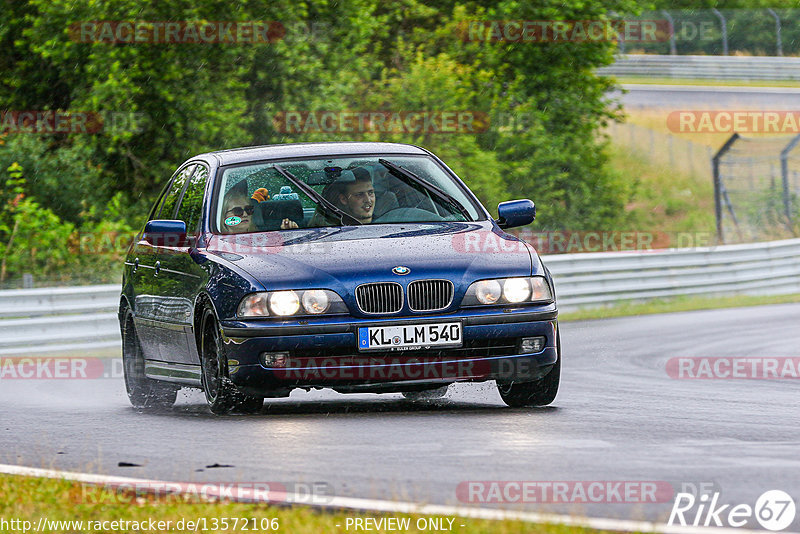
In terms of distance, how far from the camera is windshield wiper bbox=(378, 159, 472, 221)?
394 inches

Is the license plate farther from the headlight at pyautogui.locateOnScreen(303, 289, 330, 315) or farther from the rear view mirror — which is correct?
the rear view mirror

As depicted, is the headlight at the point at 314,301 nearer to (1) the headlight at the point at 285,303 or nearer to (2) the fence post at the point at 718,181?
(1) the headlight at the point at 285,303

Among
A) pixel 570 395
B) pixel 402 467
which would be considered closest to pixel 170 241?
pixel 570 395

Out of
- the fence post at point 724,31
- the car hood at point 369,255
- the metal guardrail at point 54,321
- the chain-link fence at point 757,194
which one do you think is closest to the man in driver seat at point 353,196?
the car hood at point 369,255

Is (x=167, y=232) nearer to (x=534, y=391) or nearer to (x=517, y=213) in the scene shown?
(x=517, y=213)

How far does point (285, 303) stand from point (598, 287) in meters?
13.5

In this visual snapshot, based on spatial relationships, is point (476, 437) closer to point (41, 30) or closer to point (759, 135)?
point (41, 30)

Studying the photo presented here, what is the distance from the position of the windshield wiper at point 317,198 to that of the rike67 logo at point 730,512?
4.13m

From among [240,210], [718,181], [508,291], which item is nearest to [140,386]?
[240,210]

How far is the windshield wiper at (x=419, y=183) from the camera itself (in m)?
10.0

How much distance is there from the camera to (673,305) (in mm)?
22156

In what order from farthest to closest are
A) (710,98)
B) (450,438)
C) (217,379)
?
(710,98) → (217,379) → (450,438)

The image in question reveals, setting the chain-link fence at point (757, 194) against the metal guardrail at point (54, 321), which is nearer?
the metal guardrail at point (54, 321)

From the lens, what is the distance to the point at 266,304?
8.56 metres
